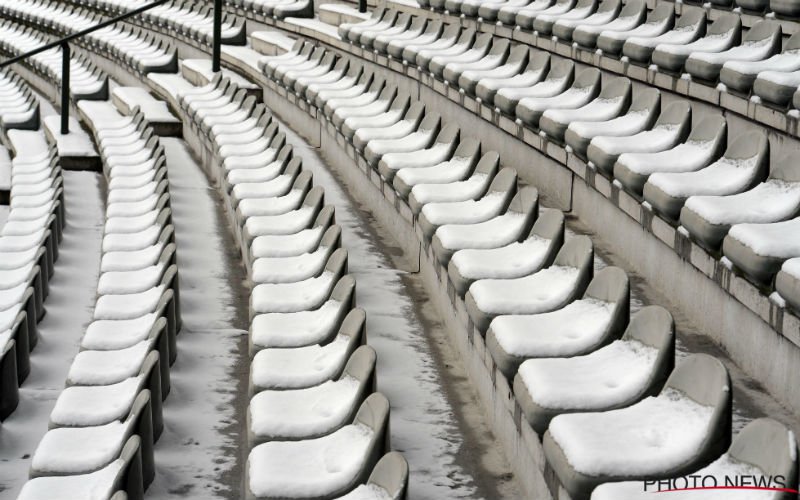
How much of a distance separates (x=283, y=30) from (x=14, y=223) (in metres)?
1.84

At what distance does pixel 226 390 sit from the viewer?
5.13 feet

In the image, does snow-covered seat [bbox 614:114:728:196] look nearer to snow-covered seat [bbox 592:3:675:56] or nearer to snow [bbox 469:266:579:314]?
snow [bbox 469:266:579:314]

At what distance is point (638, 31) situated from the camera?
2180 millimetres

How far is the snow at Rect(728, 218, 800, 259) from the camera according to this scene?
45.4 inches

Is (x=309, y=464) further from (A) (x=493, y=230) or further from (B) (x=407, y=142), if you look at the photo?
(B) (x=407, y=142)

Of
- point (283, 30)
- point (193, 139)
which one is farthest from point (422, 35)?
point (283, 30)

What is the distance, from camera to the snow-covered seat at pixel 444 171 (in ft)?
6.38

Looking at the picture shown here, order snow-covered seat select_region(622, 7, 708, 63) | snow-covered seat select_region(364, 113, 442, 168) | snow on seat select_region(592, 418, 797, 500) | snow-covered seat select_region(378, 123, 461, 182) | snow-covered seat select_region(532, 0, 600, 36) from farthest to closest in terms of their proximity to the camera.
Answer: snow-covered seat select_region(532, 0, 600, 36) < snow-covered seat select_region(364, 113, 442, 168) < snow-covered seat select_region(378, 123, 461, 182) < snow-covered seat select_region(622, 7, 708, 63) < snow on seat select_region(592, 418, 797, 500)

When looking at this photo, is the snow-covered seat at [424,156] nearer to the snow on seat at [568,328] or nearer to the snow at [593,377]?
the snow on seat at [568,328]

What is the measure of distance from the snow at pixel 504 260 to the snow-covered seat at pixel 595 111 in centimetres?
42

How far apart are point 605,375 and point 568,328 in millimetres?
142

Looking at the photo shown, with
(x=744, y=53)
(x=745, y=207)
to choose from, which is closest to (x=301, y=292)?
(x=745, y=207)

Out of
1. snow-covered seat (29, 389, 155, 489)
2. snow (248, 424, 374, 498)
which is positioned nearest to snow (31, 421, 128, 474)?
snow-covered seat (29, 389, 155, 489)

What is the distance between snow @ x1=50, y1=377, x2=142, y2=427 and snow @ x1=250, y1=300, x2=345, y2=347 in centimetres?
17
